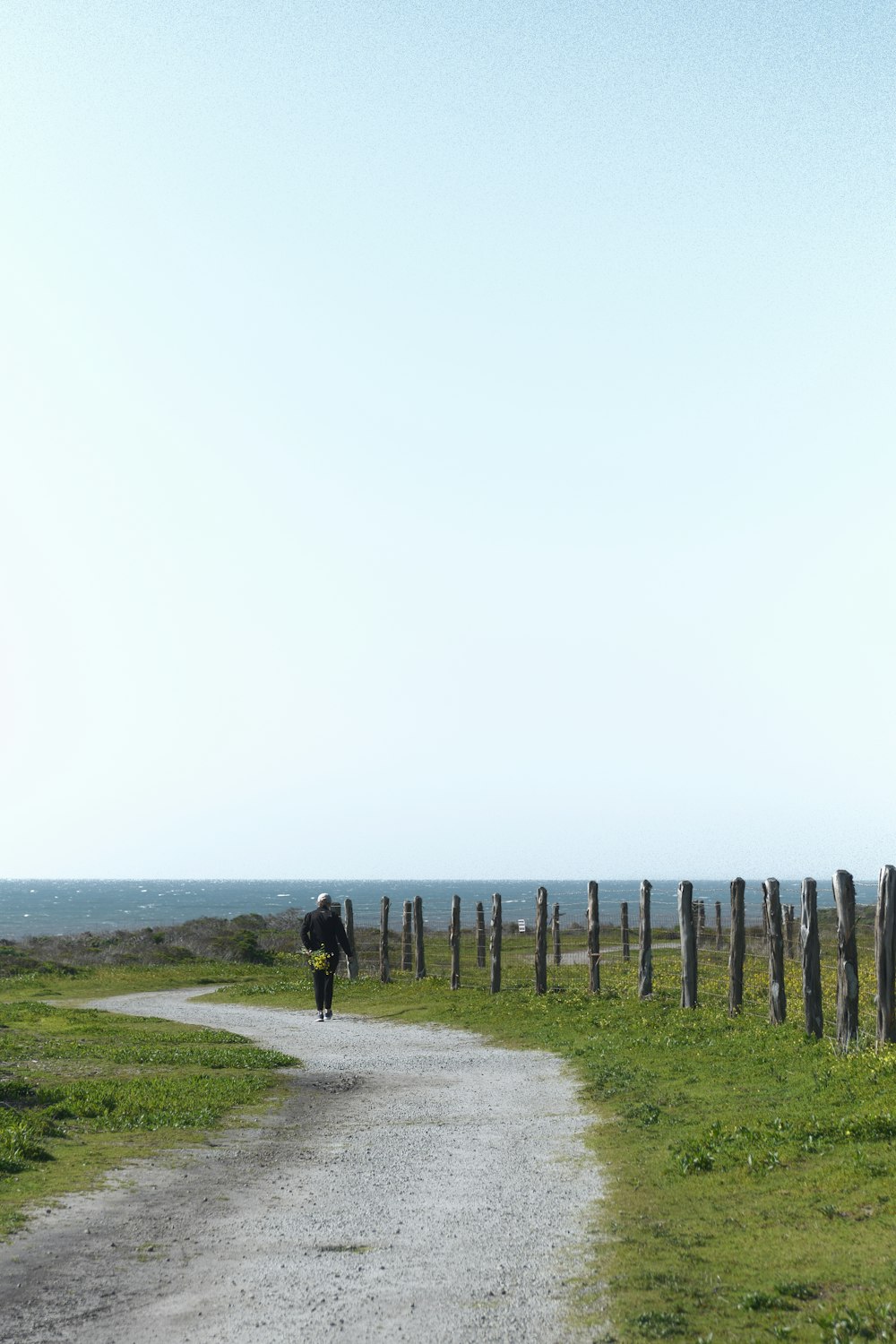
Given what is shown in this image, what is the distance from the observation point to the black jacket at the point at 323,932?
24750 millimetres

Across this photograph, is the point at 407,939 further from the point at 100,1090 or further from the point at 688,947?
the point at 100,1090

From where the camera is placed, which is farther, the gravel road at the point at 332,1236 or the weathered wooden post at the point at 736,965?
the weathered wooden post at the point at 736,965

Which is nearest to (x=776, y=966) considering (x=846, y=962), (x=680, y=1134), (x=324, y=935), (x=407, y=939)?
(x=846, y=962)

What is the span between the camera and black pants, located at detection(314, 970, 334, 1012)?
27.4m

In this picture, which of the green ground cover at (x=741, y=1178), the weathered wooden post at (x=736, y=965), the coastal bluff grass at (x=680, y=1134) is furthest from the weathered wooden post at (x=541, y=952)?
the green ground cover at (x=741, y=1178)

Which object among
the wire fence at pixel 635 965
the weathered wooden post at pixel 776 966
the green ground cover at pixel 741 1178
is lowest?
the wire fence at pixel 635 965

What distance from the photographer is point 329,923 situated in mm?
24797

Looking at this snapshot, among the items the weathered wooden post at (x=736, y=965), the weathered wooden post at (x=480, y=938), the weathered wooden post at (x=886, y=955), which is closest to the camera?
the weathered wooden post at (x=886, y=955)

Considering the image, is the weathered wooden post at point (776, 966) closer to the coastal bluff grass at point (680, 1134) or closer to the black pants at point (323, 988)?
the coastal bluff grass at point (680, 1134)

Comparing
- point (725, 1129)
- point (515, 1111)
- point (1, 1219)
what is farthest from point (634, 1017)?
point (1, 1219)

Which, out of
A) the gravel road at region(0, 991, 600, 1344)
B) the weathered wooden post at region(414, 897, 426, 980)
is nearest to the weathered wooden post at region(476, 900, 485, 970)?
the weathered wooden post at region(414, 897, 426, 980)

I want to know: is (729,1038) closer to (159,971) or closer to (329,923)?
(329,923)

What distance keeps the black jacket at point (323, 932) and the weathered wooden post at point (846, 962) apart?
10138 mm

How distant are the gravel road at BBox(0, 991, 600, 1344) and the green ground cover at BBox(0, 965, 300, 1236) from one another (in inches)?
26.2
